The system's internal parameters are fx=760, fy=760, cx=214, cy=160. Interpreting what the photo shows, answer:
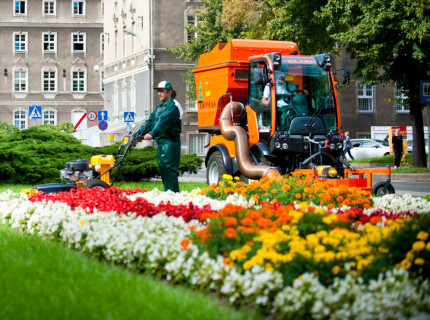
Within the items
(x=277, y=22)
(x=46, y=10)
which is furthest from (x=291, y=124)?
(x=46, y=10)

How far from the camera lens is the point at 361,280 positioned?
17.0 feet

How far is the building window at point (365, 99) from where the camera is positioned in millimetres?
52500

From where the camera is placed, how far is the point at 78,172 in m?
13.4

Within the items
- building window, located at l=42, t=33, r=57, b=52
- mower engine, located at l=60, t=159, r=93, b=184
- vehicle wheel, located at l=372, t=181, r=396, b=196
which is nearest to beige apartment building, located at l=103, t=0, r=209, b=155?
building window, located at l=42, t=33, r=57, b=52

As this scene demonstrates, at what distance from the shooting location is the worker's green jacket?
12.9 meters

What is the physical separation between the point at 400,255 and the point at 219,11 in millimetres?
41038

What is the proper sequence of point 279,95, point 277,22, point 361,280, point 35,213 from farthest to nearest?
1. point 277,22
2. point 279,95
3. point 35,213
4. point 361,280

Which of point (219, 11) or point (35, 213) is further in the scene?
point (219, 11)

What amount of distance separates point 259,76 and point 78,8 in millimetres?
65979

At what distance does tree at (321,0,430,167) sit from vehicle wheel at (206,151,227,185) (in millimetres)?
10292

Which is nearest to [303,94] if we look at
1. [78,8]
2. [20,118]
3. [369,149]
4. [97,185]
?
[97,185]

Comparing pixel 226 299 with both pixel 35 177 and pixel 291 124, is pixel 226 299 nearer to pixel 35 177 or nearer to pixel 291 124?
pixel 291 124

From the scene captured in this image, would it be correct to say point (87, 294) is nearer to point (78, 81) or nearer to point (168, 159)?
point (168, 159)

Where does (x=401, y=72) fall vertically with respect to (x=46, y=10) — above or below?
below
